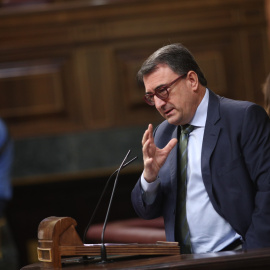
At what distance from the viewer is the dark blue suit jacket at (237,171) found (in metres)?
2.21

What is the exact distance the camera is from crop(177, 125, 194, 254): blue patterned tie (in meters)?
2.34

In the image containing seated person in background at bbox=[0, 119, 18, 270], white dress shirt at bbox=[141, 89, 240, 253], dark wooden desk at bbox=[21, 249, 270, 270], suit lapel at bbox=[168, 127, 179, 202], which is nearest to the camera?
dark wooden desk at bbox=[21, 249, 270, 270]

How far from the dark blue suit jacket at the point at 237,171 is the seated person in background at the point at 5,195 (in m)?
2.29

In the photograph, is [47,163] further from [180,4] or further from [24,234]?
[180,4]

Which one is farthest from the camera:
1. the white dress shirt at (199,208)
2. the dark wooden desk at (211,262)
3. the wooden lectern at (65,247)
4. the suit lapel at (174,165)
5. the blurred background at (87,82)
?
the blurred background at (87,82)

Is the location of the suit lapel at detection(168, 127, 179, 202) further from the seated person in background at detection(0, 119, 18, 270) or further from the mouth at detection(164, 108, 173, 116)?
the seated person in background at detection(0, 119, 18, 270)

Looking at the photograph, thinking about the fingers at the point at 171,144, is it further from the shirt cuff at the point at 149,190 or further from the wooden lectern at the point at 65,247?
the wooden lectern at the point at 65,247

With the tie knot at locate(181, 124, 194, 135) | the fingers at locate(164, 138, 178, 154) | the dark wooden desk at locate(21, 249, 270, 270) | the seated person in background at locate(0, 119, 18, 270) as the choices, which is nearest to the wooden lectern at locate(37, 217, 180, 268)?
the dark wooden desk at locate(21, 249, 270, 270)

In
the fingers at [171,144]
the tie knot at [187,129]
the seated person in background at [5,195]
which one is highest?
the tie knot at [187,129]

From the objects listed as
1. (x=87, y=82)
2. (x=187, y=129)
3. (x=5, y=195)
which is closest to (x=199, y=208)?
(x=187, y=129)

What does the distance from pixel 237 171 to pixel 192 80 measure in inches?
14.5

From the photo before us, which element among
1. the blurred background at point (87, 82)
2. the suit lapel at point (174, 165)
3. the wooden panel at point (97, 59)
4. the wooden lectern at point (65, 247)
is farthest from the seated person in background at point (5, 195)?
the wooden lectern at point (65, 247)

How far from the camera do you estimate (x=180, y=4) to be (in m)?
5.09

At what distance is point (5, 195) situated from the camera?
454cm
